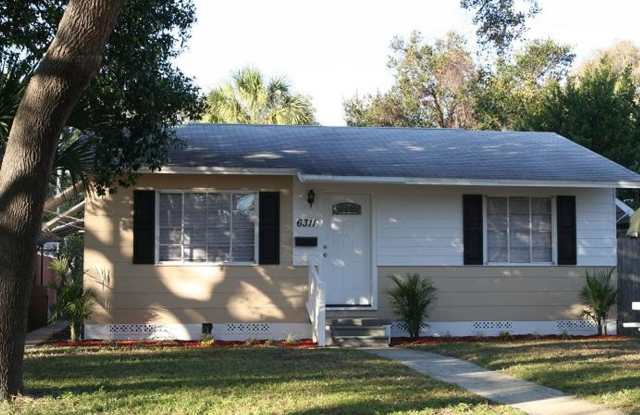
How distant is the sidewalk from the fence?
10498 mm

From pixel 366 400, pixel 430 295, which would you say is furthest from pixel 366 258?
pixel 366 400

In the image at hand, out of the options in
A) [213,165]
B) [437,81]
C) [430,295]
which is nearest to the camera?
[213,165]

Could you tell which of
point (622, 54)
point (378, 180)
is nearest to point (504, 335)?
point (378, 180)

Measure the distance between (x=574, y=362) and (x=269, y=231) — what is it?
5715 mm

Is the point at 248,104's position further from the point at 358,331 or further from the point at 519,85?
the point at 519,85

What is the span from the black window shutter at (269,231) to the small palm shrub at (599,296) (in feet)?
18.9

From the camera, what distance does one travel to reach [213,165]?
13453mm

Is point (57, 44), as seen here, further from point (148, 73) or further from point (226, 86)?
point (226, 86)

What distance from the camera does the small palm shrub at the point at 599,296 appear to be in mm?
14508

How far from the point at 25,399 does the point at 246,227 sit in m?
6.82

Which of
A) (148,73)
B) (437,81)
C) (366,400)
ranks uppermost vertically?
(437,81)

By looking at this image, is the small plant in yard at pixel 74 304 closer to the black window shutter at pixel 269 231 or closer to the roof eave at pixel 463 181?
the black window shutter at pixel 269 231

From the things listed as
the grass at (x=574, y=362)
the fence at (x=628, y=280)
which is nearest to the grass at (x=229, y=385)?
the grass at (x=574, y=362)

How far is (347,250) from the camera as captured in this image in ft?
47.4
